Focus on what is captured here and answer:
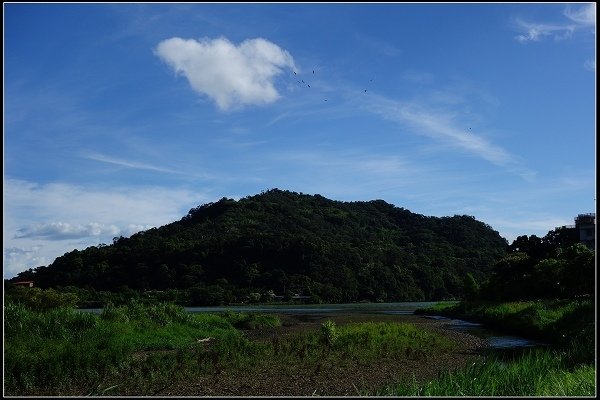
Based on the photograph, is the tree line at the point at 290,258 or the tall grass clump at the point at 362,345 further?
the tree line at the point at 290,258

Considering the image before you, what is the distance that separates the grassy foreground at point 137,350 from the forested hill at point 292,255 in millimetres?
41102

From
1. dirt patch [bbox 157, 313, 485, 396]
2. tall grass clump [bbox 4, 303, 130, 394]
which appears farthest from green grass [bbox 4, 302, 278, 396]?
dirt patch [bbox 157, 313, 485, 396]

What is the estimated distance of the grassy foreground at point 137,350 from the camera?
14.6 m

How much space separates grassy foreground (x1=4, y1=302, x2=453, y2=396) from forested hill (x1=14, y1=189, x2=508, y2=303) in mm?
41102

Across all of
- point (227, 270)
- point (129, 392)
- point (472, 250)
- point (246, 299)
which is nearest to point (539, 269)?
point (129, 392)

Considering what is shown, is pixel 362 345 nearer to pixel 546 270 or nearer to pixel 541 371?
pixel 541 371

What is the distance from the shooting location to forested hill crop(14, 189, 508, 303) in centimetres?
7312

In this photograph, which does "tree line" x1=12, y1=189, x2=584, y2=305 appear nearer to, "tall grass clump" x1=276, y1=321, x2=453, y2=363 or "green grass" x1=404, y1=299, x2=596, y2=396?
"green grass" x1=404, y1=299, x2=596, y2=396

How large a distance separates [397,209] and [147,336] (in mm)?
117460

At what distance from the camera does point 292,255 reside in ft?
291

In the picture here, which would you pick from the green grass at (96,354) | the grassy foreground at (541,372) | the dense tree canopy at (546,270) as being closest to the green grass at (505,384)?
the grassy foreground at (541,372)

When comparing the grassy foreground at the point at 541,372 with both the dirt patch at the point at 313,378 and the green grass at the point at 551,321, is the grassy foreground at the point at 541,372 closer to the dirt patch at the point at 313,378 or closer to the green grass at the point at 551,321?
the green grass at the point at 551,321

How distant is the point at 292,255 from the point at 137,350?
222ft

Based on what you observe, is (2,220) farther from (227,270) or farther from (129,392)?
(227,270)
